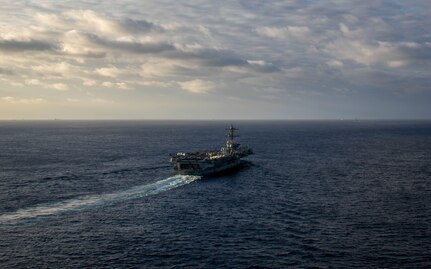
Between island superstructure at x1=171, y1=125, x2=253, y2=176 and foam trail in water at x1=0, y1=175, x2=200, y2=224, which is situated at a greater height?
island superstructure at x1=171, y1=125, x2=253, y2=176

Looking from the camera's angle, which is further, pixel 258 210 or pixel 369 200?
pixel 369 200

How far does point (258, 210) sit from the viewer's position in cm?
10356

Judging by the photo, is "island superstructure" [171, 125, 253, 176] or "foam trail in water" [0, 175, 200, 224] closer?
"foam trail in water" [0, 175, 200, 224]

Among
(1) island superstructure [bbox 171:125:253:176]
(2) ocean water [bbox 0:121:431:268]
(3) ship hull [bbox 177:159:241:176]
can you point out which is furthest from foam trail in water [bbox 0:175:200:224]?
(1) island superstructure [bbox 171:125:253:176]

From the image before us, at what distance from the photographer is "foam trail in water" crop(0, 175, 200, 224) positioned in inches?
3701

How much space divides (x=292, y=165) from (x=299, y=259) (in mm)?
114995

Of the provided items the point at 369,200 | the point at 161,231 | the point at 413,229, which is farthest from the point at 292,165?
the point at 161,231

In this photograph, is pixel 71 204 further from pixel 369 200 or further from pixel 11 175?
pixel 369 200

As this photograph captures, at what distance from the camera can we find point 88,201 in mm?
108500

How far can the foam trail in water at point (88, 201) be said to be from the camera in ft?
308

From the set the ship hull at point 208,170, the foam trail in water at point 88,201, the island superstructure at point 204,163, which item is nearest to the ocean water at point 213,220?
the foam trail in water at point 88,201

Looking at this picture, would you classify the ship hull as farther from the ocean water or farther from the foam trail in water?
the foam trail in water

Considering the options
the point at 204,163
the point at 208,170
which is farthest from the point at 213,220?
the point at 208,170

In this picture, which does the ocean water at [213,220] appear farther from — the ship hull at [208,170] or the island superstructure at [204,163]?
the island superstructure at [204,163]
